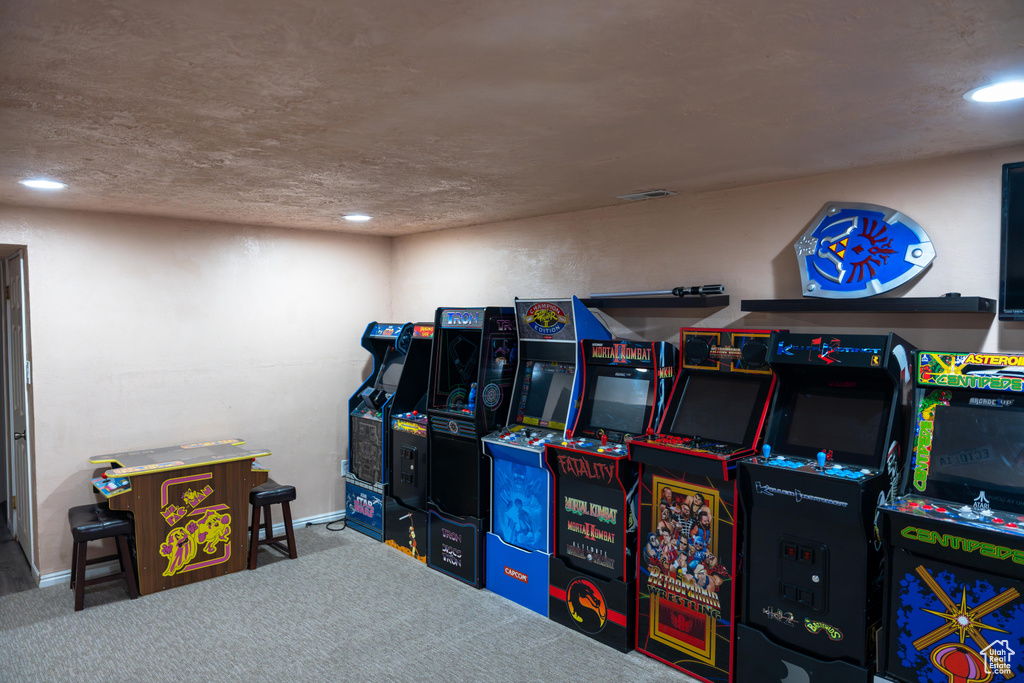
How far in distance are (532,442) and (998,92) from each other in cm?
269

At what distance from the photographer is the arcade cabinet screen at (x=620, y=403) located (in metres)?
3.64

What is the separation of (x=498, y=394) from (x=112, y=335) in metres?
2.81

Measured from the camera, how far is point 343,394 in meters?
5.81

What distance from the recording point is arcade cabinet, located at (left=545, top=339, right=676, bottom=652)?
3.45m

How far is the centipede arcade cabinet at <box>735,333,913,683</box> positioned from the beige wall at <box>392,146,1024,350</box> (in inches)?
15.3

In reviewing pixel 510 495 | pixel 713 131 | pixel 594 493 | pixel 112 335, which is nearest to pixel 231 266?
pixel 112 335

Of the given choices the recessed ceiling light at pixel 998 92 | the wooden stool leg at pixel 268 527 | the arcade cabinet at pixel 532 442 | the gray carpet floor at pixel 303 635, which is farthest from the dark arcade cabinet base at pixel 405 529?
the recessed ceiling light at pixel 998 92

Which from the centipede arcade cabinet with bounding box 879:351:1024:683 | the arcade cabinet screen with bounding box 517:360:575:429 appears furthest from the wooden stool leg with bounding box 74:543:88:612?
the centipede arcade cabinet with bounding box 879:351:1024:683

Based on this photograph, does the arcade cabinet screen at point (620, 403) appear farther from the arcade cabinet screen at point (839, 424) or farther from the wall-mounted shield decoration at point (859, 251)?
the wall-mounted shield decoration at point (859, 251)

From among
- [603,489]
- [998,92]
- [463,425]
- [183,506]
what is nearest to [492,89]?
[998,92]

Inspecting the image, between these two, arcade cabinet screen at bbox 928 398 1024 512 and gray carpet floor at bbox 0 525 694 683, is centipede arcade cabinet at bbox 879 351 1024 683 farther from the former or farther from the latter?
gray carpet floor at bbox 0 525 694 683

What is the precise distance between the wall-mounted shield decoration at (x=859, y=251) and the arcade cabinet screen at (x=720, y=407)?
23.1 inches

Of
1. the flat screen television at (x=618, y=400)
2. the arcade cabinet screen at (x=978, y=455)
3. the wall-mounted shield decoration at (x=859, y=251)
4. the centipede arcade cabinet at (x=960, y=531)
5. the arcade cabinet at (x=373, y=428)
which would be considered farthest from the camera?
the arcade cabinet at (x=373, y=428)

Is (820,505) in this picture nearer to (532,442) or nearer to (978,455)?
(978,455)
